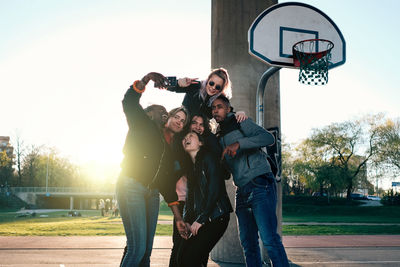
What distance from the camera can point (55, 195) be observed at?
211ft

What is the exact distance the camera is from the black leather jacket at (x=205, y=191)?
331 cm

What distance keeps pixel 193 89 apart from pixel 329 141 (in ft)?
155

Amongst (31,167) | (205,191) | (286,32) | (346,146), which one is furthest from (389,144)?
(31,167)

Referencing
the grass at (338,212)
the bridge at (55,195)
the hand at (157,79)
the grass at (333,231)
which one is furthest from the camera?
the bridge at (55,195)

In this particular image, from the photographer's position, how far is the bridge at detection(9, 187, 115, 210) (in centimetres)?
6066

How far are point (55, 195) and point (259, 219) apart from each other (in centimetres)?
6669

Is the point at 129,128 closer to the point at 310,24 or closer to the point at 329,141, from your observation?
the point at 310,24

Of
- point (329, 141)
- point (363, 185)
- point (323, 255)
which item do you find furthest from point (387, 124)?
point (323, 255)

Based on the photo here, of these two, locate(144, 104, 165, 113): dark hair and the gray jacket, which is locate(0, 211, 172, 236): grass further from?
the gray jacket

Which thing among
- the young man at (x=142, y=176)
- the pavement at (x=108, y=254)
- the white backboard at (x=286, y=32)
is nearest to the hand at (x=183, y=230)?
the young man at (x=142, y=176)

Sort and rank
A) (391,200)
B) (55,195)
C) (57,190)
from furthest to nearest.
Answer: (57,190)
(55,195)
(391,200)

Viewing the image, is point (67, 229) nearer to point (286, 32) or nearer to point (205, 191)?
point (286, 32)

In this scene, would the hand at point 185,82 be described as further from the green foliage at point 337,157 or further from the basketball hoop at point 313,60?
the green foliage at point 337,157

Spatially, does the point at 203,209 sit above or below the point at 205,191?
below
